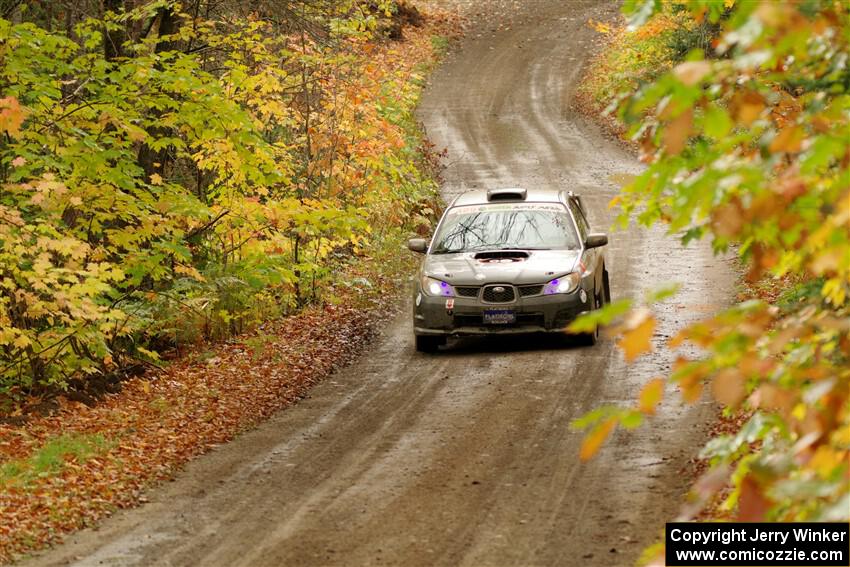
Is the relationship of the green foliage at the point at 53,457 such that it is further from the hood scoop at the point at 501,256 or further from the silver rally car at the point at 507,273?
the hood scoop at the point at 501,256

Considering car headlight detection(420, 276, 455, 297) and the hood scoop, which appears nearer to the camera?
car headlight detection(420, 276, 455, 297)

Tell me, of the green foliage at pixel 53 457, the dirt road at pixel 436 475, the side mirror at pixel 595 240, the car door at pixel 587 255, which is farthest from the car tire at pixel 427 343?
the green foliage at pixel 53 457

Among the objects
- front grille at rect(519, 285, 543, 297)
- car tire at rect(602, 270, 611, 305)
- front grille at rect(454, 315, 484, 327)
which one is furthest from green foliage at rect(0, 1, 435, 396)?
car tire at rect(602, 270, 611, 305)

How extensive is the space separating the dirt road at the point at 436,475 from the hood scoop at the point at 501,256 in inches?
45.0

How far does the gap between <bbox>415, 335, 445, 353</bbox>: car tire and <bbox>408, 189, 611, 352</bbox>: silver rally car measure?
0.04 ft

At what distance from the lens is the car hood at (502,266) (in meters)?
13.5

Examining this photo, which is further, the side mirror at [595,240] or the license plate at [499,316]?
the side mirror at [595,240]

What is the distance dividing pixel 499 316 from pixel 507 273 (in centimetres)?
54

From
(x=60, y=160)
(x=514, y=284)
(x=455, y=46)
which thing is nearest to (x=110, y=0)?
(x=60, y=160)

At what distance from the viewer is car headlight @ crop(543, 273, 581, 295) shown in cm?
1341

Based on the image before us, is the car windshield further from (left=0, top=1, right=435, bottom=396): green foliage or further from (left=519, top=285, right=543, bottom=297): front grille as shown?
(left=0, top=1, right=435, bottom=396): green foliage

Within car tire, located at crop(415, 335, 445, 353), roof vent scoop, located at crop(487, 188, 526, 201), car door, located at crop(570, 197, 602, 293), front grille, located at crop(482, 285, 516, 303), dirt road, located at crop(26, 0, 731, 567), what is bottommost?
dirt road, located at crop(26, 0, 731, 567)

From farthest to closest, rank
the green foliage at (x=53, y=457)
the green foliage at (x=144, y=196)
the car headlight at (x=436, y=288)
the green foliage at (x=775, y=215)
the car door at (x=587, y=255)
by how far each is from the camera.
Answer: the car door at (x=587, y=255), the car headlight at (x=436, y=288), the green foliage at (x=144, y=196), the green foliage at (x=53, y=457), the green foliage at (x=775, y=215)

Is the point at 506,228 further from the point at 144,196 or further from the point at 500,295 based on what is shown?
the point at 144,196
